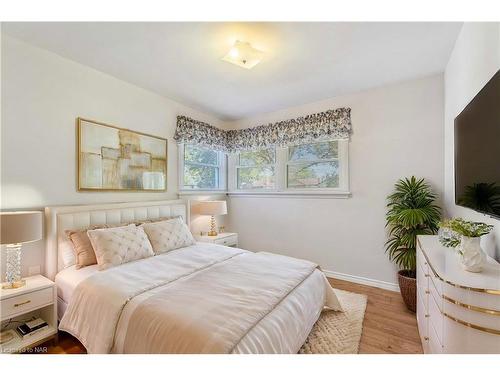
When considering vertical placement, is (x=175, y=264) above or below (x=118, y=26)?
below

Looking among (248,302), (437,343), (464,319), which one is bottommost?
(437,343)

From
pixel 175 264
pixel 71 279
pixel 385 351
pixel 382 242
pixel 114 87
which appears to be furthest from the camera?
pixel 382 242

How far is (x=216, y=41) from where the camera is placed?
2.04 metres

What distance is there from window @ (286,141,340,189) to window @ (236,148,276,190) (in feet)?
1.08

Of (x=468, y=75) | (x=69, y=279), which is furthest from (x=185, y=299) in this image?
(x=468, y=75)

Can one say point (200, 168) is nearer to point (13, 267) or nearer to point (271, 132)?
point (271, 132)

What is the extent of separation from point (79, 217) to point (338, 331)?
2.64m

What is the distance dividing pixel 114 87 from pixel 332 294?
10.8 feet

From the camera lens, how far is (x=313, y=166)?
11.8 ft

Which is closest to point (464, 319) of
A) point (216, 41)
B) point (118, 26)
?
point (216, 41)

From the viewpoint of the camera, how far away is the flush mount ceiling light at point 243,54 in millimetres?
2004

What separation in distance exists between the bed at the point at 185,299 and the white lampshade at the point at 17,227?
1.05ft

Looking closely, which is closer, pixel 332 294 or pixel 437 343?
pixel 437 343
